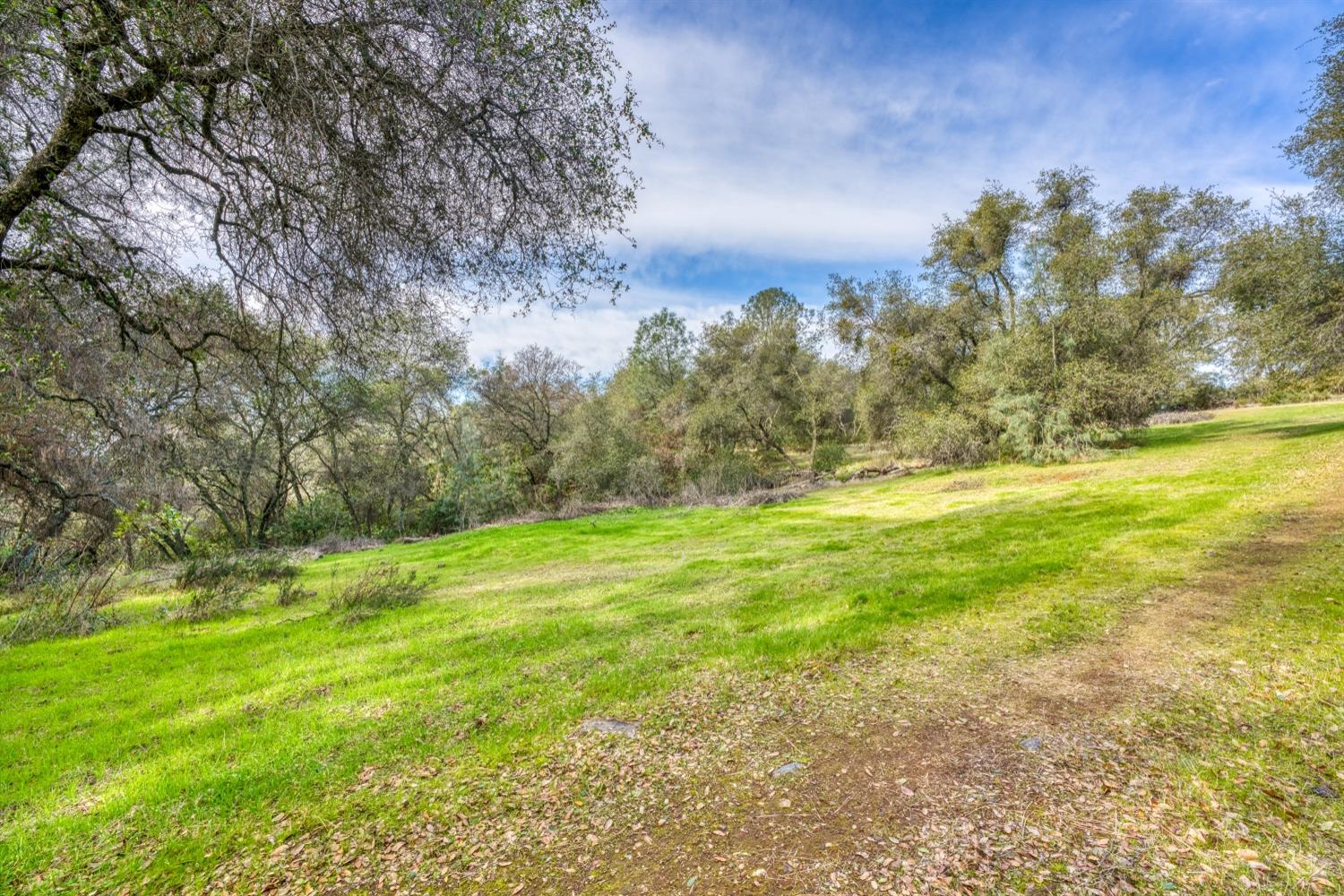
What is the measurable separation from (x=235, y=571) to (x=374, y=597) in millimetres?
5773

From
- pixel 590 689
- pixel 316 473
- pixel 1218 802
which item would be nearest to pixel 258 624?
pixel 590 689

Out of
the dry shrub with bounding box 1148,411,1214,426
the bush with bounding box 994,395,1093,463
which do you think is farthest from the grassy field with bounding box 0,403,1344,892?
the dry shrub with bounding box 1148,411,1214,426

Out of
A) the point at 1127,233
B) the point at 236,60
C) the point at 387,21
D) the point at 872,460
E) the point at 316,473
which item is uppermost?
the point at 1127,233

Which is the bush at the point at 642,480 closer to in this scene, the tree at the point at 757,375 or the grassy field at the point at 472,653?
the tree at the point at 757,375

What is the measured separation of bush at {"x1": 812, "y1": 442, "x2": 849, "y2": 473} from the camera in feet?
103

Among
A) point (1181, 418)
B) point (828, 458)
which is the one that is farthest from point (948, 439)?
point (1181, 418)

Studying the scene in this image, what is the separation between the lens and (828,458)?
104ft

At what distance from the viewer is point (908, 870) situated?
258 cm

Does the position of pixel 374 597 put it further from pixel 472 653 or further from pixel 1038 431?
pixel 1038 431

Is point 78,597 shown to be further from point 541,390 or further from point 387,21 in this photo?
point 541,390

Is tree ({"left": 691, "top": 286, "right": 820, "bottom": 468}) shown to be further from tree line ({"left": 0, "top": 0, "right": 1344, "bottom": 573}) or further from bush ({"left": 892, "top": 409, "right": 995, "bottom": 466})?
tree line ({"left": 0, "top": 0, "right": 1344, "bottom": 573})

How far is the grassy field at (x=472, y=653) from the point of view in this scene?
11.6ft

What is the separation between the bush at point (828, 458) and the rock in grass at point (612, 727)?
2801cm

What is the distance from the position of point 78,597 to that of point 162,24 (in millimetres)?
10503
